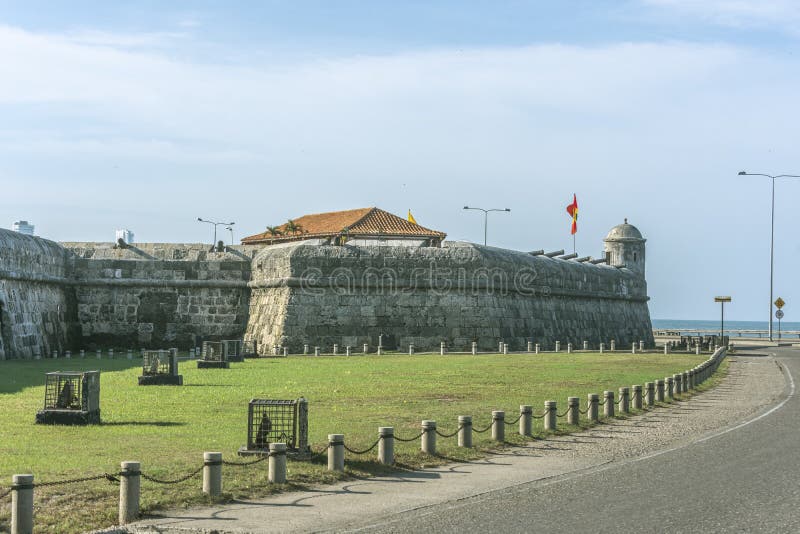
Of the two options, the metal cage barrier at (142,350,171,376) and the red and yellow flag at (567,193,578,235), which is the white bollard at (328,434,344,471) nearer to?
the metal cage barrier at (142,350,171,376)

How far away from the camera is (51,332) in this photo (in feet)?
136

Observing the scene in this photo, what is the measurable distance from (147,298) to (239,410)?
1067 inches

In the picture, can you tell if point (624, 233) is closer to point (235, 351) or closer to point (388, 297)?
point (388, 297)

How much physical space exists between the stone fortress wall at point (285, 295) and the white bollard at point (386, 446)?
2845 centimetres

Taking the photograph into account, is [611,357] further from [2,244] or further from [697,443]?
[697,443]

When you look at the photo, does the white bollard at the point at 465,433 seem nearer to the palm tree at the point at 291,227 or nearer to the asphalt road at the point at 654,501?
the asphalt road at the point at 654,501

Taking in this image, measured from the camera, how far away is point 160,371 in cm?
2536

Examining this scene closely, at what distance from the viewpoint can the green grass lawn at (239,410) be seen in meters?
11.6

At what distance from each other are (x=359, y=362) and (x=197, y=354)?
8004mm

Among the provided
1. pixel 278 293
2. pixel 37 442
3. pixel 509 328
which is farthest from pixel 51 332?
pixel 37 442

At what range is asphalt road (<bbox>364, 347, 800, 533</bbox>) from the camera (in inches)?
386

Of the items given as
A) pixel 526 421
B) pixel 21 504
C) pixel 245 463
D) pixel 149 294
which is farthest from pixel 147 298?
pixel 21 504

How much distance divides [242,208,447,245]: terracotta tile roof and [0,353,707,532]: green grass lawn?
130 ft

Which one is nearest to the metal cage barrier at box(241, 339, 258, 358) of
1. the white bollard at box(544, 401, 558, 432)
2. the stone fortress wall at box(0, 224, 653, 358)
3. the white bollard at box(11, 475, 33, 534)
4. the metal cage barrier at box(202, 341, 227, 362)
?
the stone fortress wall at box(0, 224, 653, 358)
